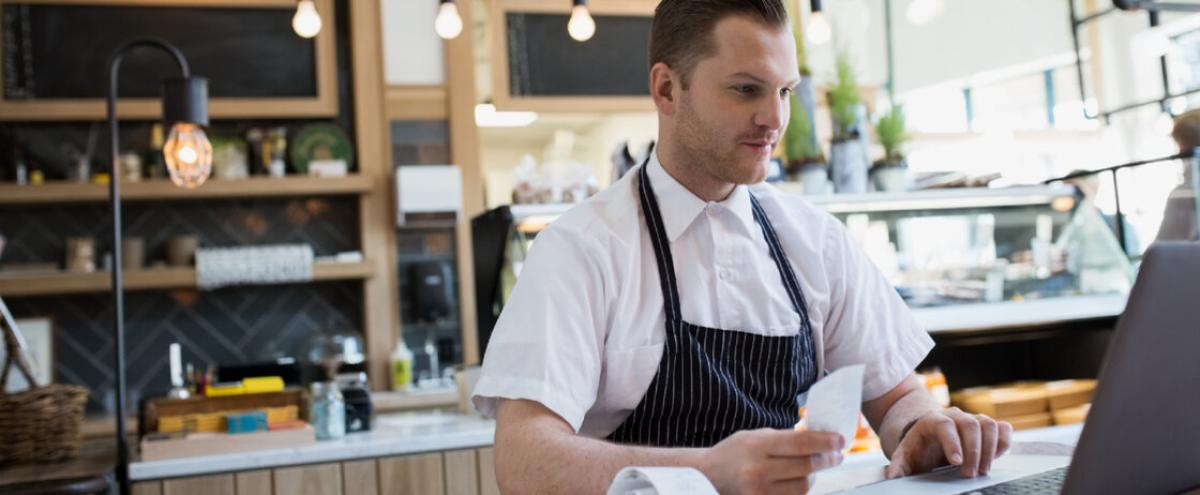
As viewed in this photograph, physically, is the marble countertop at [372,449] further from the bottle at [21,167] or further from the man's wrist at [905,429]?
the bottle at [21,167]

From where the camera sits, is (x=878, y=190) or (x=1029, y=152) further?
(x=1029, y=152)

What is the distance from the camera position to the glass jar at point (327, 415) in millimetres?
2965

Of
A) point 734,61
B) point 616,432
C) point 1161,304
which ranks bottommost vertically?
point 616,432

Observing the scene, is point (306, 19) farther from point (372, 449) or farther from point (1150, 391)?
point (1150, 391)

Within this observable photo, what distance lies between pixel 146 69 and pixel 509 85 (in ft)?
5.70

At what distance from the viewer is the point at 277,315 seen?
5.62 metres

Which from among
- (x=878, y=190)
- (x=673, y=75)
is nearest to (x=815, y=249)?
(x=673, y=75)

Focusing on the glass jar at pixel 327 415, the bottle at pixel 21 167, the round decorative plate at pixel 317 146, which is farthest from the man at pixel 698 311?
the bottle at pixel 21 167

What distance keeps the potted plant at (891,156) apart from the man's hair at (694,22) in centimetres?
230

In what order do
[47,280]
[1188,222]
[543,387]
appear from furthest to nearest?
[47,280]
[1188,222]
[543,387]

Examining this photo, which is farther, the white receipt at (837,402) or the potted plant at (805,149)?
the potted plant at (805,149)

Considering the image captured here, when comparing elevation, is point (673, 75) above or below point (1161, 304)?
above

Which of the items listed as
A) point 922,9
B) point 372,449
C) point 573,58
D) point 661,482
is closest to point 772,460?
point 661,482

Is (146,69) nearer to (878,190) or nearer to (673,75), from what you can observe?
(878,190)
